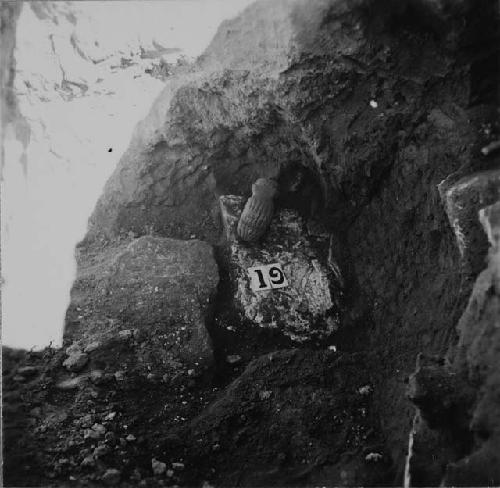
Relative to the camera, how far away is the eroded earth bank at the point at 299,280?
189 centimetres

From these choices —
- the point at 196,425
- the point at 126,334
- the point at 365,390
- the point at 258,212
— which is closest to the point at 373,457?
the point at 365,390

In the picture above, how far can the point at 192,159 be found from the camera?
9.13 ft

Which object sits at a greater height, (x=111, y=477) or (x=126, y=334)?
(x=126, y=334)

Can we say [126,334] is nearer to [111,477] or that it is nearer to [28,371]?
[28,371]

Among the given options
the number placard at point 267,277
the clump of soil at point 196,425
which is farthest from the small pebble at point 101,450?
the number placard at point 267,277

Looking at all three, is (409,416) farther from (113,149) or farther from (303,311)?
(113,149)

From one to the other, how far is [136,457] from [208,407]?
35 cm

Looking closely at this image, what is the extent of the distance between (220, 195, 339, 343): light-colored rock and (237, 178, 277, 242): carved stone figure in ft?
0.18

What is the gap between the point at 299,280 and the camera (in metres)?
2.63

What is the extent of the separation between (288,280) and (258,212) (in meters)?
0.37

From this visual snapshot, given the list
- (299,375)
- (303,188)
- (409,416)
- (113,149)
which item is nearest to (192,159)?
(113,149)

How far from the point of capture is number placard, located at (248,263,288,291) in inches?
103

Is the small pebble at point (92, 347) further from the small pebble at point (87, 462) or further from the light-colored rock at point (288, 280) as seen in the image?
the light-colored rock at point (288, 280)

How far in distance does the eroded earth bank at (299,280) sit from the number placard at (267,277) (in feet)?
0.15
